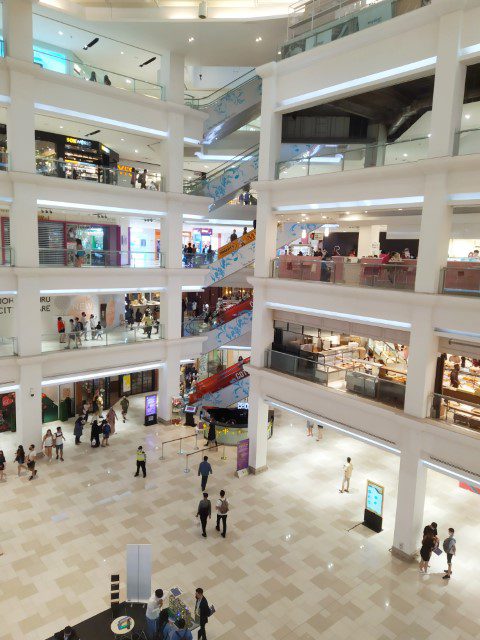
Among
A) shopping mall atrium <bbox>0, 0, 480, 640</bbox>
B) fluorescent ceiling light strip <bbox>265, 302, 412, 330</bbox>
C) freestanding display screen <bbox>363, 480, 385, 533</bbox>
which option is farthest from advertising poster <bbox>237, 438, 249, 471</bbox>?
fluorescent ceiling light strip <bbox>265, 302, 412, 330</bbox>

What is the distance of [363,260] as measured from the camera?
11.2 metres

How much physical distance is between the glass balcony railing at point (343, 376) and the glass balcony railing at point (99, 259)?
6473 mm

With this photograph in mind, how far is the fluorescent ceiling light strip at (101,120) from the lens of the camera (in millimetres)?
14102

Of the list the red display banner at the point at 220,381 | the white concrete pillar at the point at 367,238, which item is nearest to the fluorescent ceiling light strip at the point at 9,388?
the red display banner at the point at 220,381

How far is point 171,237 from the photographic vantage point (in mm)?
17422

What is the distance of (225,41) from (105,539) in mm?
16114

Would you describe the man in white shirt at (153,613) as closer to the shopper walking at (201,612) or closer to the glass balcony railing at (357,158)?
the shopper walking at (201,612)

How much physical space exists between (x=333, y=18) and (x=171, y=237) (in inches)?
351

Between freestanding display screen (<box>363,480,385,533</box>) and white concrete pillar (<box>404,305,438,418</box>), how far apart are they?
245 cm

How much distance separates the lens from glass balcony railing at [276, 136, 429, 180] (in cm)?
989

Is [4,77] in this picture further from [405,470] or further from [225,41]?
[405,470]

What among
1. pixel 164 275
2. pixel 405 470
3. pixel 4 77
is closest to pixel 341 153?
pixel 405 470

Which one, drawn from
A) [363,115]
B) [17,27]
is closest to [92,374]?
[17,27]

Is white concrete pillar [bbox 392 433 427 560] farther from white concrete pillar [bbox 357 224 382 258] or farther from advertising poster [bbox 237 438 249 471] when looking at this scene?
white concrete pillar [bbox 357 224 382 258]
